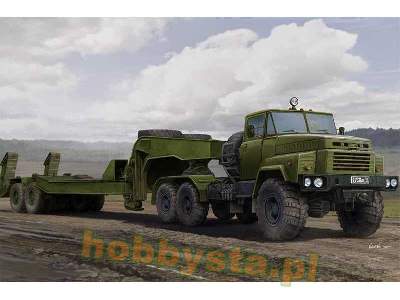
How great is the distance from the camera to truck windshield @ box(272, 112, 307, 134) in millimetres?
11000

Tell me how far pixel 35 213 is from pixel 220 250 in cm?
987

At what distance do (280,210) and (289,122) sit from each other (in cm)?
200

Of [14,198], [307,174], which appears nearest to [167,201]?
[307,174]

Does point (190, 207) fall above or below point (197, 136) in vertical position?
below

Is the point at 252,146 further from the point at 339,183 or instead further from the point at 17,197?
the point at 17,197

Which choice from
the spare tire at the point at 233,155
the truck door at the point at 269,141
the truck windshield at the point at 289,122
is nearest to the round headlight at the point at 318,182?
the truck door at the point at 269,141

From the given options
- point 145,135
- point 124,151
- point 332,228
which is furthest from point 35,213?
point 332,228

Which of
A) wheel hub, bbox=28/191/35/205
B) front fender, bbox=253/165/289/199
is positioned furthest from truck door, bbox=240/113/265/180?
wheel hub, bbox=28/191/35/205

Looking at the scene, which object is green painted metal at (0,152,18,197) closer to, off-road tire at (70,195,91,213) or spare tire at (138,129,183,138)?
off-road tire at (70,195,91,213)

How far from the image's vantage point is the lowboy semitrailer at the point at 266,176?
388 inches

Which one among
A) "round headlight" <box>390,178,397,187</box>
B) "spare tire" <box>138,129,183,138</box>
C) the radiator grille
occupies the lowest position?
"round headlight" <box>390,178,397,187</box>

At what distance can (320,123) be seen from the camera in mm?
11305

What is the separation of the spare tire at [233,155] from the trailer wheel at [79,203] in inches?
289

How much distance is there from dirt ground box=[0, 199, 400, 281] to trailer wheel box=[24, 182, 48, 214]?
115 inches
